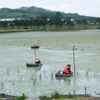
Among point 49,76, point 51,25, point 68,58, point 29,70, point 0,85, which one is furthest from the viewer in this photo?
point 51,25

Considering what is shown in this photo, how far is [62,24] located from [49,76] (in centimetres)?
7897

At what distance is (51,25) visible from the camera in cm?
9519

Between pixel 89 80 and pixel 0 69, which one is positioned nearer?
pixel 89 80

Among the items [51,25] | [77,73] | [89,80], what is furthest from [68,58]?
[51,25]

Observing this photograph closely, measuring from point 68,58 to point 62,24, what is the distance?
71.0m

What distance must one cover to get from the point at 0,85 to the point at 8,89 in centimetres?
110

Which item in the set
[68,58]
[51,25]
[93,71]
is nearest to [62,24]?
[51,25]

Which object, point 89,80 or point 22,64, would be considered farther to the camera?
point 22,64

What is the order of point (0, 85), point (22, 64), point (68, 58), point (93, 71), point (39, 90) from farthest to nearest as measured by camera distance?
point (68, 58), point (22, 64), point (93, 71), point (0, 85), point (39, 90)

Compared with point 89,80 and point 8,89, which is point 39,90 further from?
point 89,80

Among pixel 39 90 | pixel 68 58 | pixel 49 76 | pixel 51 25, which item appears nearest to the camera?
pixel 39 90

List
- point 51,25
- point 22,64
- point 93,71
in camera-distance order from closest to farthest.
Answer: point 93,71 < point 22,64 < point 51,25

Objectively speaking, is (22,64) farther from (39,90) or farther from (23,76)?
(39,90)

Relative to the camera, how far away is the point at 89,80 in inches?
713
